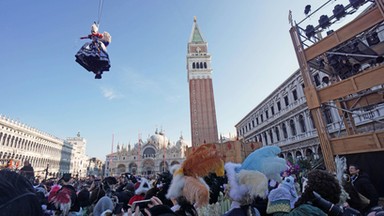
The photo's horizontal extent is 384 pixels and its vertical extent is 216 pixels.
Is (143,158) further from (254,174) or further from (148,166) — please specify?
(254,174)

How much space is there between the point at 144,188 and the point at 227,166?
198 cm

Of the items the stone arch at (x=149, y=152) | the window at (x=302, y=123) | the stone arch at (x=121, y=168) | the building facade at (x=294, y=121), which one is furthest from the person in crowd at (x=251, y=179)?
the stone arch at (x=121, y=168)

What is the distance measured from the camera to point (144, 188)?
3.71 meters

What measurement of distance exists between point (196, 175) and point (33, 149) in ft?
169

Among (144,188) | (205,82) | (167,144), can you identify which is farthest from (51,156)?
(144,188)

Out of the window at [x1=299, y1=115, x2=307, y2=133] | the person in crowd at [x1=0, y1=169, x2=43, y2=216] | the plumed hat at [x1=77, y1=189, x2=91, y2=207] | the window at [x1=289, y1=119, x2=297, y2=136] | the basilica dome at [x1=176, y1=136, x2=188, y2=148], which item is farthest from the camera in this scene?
the basilica dome at [x1=176, y1=136, x2=188, y2=148]

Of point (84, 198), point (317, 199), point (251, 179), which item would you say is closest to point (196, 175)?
point (251, 179)

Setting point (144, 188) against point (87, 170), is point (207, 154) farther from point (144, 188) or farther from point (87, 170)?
point (87, 170)

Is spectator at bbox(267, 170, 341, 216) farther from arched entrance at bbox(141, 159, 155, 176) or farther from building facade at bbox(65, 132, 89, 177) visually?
building facade at bbox(65, 132, 89, 177)


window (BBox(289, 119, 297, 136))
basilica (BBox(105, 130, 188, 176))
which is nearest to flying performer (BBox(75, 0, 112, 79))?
window (BBox(289, 119, 297, 136))

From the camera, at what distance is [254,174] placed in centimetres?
224

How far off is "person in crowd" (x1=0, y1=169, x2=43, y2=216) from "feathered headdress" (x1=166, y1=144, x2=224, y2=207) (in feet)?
3.32

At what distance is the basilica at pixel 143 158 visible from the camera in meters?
52.7

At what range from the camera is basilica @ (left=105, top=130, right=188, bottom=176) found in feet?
173
